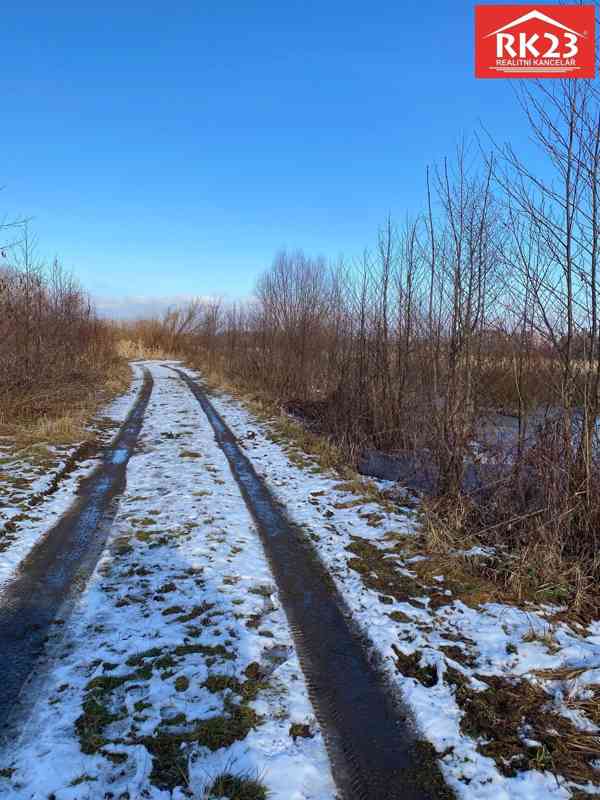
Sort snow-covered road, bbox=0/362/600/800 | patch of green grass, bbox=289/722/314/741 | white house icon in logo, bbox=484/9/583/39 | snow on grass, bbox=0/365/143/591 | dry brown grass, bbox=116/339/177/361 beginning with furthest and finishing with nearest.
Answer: dry brown grass, bbox=116/339/177/361 < snow on grass, bbox=0/365/143/591 < white house icon in logo, bbox=484/9/583/39 < patch of green grass, bbox=289/722/314/741 < snow-covered road, bbox=0/362/600/800

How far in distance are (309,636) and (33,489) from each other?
4.54 m

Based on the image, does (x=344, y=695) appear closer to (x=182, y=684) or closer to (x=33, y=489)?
(x=182, y=684)

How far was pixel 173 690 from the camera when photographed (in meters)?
2.86

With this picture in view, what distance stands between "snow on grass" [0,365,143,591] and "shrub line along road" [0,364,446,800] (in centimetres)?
16

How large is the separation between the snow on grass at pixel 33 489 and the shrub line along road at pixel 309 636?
16 centimetres

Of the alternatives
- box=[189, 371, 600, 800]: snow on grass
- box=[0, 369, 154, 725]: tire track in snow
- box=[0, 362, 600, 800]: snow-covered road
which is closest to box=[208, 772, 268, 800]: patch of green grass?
box=[0, 362, 600, 800]: snow-covered road

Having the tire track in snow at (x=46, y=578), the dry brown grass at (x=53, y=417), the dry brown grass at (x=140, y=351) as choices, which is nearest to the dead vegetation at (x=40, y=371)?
the dry brown grass at (x=53, y=417)

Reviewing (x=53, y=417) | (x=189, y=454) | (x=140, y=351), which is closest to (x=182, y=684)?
(x=189, y=454)

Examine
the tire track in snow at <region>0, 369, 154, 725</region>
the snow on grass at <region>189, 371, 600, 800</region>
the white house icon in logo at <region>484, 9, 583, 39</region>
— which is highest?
the white house icon in logo at <region>484, 9, 583, 39</region>

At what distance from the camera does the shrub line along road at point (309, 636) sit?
242 cm

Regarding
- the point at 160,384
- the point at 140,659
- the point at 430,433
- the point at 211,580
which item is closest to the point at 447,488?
the point at 430,433

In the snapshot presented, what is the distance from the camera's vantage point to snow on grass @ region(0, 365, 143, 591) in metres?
4.76

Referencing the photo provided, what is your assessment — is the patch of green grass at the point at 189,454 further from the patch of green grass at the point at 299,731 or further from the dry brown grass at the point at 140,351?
the dry brown grass at the point at 140,351

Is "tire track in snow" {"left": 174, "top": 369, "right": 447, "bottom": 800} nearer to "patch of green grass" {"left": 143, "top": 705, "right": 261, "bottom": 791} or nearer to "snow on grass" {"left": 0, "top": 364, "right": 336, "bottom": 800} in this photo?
"snow on grass" {"left": 0, "top": 364, "right": 336, "bottom": 800}
